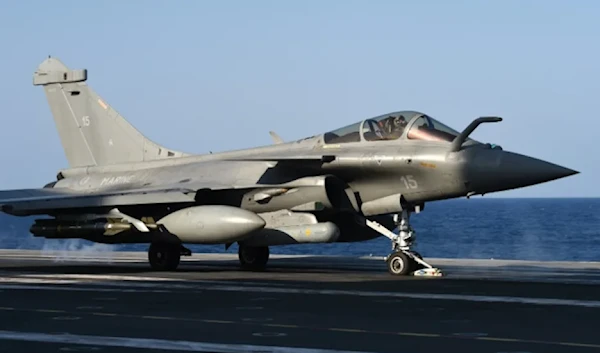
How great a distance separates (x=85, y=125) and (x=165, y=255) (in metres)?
4.88

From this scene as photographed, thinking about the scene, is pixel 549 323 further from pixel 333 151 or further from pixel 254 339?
pixel 333 151

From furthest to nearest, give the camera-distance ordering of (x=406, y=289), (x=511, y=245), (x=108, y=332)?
1. (x=511, y=245)
2. (x=406, y=289)
3. (x=108, y=332)

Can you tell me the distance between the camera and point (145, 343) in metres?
10.1

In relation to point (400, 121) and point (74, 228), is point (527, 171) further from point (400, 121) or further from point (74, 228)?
point (74, 228)

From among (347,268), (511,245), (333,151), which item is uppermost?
(333,151)

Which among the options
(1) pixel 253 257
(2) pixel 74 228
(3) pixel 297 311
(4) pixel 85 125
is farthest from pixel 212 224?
(3) pixel 297 311

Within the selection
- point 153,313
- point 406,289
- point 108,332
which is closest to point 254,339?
point 108,332

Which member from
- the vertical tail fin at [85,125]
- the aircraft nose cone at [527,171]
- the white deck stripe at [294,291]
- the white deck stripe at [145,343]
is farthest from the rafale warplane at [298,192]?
→ the white deck stripe at [145,343]

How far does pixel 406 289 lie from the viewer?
645 inches

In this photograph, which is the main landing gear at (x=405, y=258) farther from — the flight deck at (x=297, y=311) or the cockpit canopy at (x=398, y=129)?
the cockpit canopy at (x=398, y=129)

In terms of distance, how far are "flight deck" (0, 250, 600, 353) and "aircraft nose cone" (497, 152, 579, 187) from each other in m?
1.73

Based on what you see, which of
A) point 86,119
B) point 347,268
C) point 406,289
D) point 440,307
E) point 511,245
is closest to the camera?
point 440,307

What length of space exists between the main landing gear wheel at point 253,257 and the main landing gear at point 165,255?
1390 mm

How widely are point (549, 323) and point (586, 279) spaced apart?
8.19 metres
